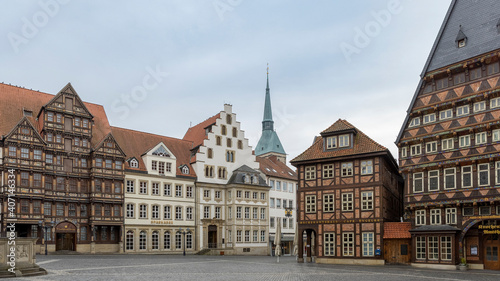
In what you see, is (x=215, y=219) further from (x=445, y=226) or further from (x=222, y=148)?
(x=445, y=226)

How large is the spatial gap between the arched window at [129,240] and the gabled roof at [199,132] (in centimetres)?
1392

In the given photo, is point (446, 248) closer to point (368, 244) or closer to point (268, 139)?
point (368, 244)

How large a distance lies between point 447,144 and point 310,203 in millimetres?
11787

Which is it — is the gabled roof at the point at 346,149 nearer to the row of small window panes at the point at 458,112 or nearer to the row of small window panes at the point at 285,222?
the row of small window panes at the point at 458,112

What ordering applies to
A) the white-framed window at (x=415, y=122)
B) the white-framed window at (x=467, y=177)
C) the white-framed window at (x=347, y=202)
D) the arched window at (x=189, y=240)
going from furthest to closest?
1. the arched window at (x=189, y=240)
2. the white-framed window at (x=347, y=202)
3. the white-framed window at (x=415, y=122)
4. the white-framed window at (x=467, y=177)

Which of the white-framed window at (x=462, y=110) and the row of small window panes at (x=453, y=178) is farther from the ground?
the white-framed window at (x=462, y=110)

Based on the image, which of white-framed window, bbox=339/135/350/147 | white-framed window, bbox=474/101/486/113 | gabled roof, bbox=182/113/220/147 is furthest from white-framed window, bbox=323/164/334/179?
gabled roof, bbox=182/113/220/147

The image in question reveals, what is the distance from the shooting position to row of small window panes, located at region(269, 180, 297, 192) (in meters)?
68.8

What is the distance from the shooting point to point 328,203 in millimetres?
41188

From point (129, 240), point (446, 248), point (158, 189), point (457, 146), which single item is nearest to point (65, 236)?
point (129, 240)

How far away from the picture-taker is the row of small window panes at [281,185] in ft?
226

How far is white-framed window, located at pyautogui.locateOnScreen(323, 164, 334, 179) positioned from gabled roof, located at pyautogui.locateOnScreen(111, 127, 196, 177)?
22.5m

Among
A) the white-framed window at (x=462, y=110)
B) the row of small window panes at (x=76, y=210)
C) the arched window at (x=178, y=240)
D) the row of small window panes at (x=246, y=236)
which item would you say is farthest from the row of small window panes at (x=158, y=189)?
the white-framed window at (x=462, y=110)

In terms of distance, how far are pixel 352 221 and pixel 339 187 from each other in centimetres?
285
